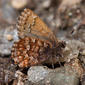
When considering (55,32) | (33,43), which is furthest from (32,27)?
(55,32)

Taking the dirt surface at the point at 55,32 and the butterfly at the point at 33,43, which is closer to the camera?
the dirt surface at the point at 55,32

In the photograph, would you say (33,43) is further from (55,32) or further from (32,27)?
(55,32)

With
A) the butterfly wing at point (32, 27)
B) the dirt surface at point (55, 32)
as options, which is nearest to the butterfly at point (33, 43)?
the butterfly wing at point (32, 27)

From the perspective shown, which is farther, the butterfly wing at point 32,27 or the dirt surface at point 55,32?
the butterfly wing at point 32,27

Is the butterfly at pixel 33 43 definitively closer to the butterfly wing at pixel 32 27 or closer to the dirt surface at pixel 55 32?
the butterfly wing at pixel 32 27

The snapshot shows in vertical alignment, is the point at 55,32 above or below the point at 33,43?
above

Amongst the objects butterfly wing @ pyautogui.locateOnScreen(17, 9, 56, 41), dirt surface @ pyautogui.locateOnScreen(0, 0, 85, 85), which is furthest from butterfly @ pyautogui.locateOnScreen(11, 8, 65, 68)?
dirt surface @ pyautogui.locateOnScreen(0, 0, 85, 85)
